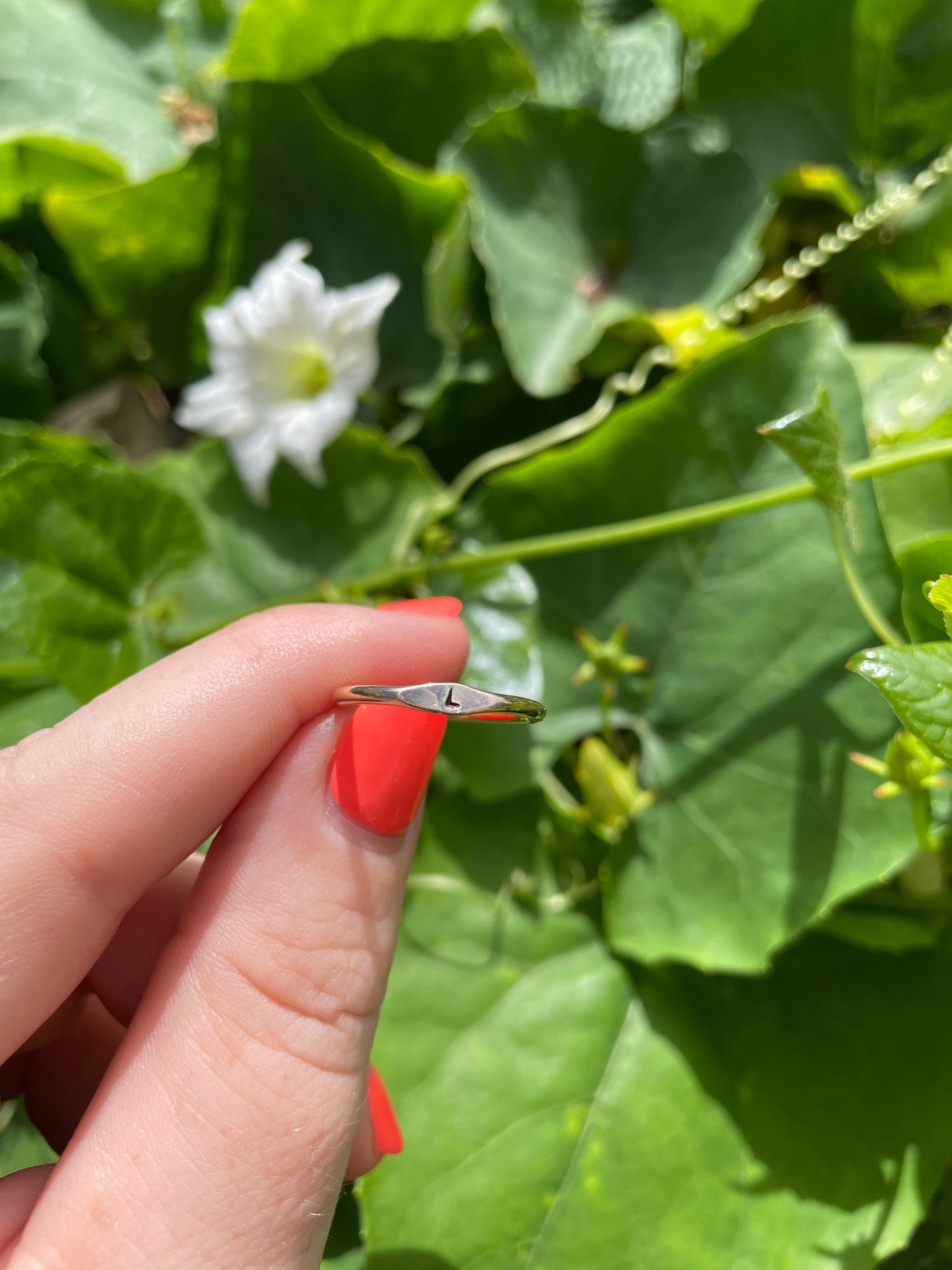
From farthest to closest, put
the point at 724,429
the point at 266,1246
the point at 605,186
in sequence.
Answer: the point at 605,186 < the point at 724,429 < the point at 266,1246

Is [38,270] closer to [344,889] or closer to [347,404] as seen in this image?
[347,404]

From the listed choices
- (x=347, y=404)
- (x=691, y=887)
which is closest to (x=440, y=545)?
(x=347, y=404)

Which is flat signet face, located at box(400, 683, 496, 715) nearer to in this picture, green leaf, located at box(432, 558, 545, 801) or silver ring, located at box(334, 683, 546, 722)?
silver ring, located at box(334, 683, 546, 722)

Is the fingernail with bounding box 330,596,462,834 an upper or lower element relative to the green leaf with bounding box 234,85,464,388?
lower

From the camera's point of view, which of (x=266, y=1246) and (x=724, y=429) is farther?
(x=724, y=429)

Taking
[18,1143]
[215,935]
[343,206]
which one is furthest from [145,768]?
[343,206]

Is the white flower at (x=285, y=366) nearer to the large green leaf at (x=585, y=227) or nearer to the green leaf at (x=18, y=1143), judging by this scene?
the large green leaf at (x=585, y=227)

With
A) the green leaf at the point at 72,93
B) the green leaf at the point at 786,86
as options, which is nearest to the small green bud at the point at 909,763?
the green leaf at the point at 786,86

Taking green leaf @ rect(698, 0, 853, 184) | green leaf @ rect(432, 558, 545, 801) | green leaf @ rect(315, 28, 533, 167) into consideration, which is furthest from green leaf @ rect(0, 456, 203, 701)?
green leaf @ rect(698, 0, 853, 184)
